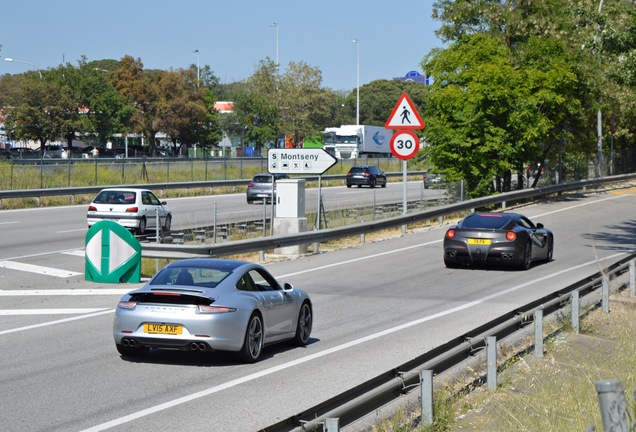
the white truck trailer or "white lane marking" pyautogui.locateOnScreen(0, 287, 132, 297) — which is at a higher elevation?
the white truck trailer

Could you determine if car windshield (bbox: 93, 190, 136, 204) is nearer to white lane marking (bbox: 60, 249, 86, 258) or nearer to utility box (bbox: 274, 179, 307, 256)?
white lane marking (bbox: 60, 249, 86, 258)

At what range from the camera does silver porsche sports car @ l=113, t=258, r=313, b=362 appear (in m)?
11.2

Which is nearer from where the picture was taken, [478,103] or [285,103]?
[478,103]

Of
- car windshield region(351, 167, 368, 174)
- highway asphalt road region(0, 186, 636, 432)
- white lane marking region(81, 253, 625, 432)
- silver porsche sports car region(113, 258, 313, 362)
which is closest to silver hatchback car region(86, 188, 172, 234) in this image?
highway asphalt road region(0, 186, 636, 432)

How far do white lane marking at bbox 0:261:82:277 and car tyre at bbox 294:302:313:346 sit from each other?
8964 millimetres

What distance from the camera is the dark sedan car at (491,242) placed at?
73.5ft

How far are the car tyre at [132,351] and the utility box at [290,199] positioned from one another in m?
14.8

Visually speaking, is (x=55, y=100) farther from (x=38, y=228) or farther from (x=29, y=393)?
(x=29, y=393)

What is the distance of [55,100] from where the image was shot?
80.2 metres

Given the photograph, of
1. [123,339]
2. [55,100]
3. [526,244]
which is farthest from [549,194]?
[55,100]

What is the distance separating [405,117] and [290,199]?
4.51m

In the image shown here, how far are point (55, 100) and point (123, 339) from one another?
72206mm

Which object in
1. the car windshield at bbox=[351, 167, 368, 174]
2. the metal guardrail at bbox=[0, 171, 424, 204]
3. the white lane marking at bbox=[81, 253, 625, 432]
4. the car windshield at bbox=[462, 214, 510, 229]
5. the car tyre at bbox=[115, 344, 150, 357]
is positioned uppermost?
the car windshield at bbox=[351, 167, 368, 174]

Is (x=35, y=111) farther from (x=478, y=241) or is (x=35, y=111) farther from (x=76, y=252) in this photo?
(x=478, y=241)
